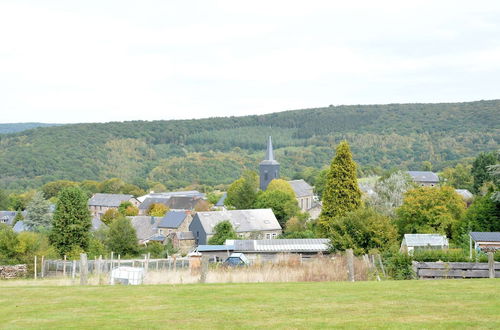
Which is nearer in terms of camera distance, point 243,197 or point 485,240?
point 485,240

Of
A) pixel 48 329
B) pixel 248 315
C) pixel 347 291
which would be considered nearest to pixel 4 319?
pixel 48 329

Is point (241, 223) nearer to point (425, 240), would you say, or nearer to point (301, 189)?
point (425, 240)

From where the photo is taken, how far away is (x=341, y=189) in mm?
56969

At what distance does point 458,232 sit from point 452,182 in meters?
77.9

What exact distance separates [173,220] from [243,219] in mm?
11772

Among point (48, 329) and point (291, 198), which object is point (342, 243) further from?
point (291, 198)

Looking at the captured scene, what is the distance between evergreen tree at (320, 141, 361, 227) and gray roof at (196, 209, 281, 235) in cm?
2815

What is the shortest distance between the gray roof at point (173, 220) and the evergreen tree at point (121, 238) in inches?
1096

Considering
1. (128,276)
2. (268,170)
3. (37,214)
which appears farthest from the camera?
(268,170)

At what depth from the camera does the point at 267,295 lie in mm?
17625

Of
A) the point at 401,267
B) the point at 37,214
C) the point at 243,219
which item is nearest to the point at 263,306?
the point at 401,267

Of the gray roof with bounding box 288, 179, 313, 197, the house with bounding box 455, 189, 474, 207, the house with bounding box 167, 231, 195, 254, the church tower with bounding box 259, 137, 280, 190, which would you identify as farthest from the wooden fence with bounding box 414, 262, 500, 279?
the gray roof with bounding box 288, 179, 313, 197

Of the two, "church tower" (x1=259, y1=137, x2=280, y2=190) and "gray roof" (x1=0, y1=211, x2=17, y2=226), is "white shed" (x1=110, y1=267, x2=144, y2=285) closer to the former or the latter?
"gray roof" (x1=0, y1=211, x2=17, y2=226)

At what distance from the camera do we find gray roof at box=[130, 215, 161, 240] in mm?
96562
